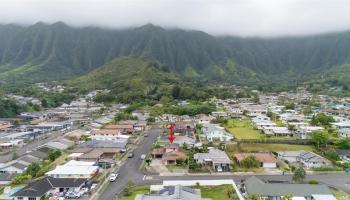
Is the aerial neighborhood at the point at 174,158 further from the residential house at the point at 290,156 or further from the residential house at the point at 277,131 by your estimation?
the residential house at the point at 290,156

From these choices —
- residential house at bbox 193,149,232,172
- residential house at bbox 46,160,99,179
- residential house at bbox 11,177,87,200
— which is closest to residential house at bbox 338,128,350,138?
residential house at bbox 193,149,232,172

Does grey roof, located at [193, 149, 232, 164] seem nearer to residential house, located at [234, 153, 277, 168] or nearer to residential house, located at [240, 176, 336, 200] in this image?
residential house, located at [234, 153, 277, 168]

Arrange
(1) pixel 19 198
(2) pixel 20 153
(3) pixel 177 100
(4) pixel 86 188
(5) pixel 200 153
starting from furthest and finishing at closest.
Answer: (3) pixel 177 100
(2) pixel 20 153
(5) pixel 200 153
(4) pixel 86 188
(1) pixel 19 198

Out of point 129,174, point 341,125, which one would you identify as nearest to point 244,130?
point 341,125

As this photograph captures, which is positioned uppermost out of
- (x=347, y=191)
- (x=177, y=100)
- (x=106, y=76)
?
(x=106, y=76)

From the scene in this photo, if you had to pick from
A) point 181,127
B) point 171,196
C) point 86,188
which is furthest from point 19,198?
point 181,127

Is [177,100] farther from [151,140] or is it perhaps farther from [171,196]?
[171,196]
